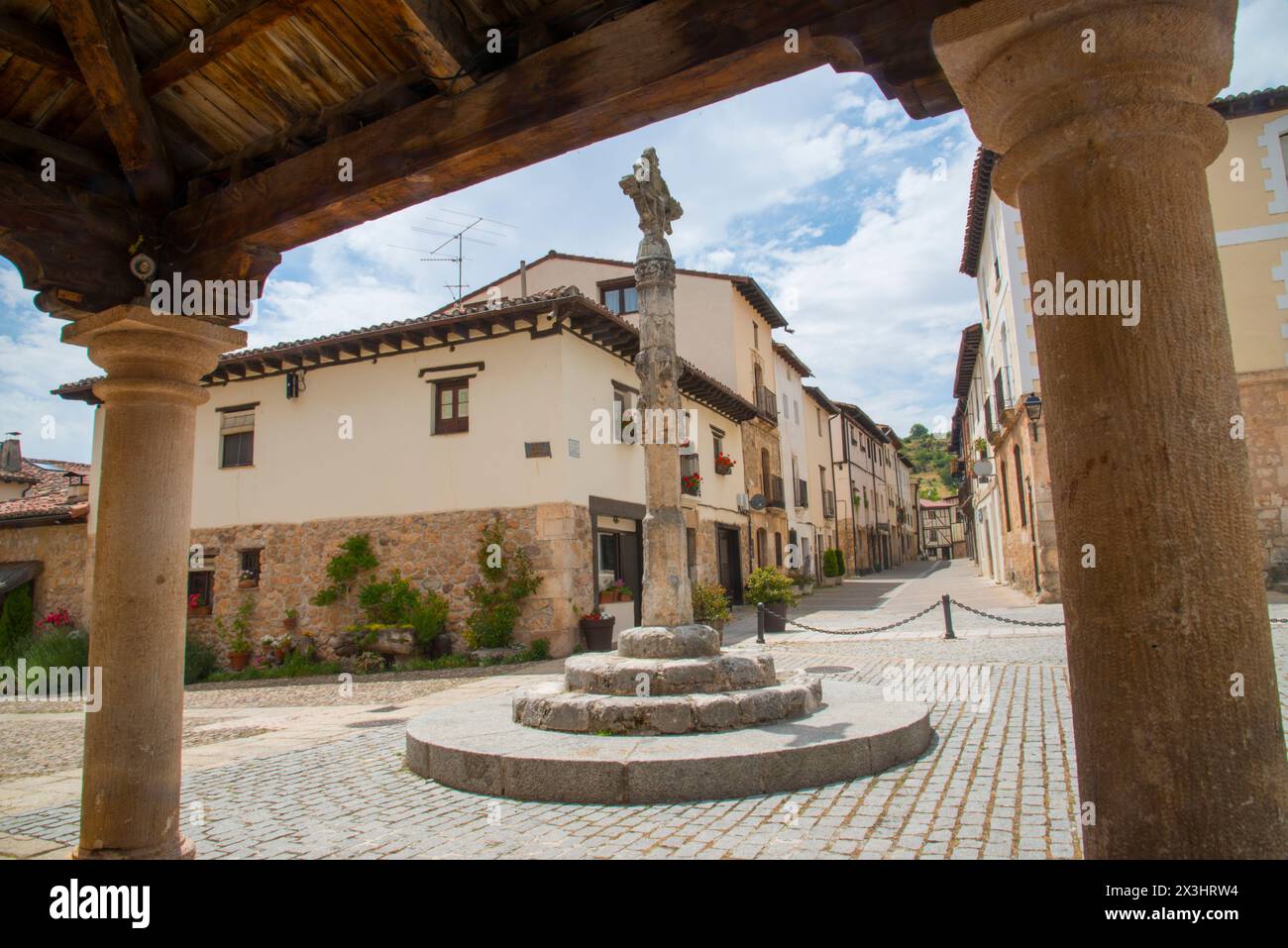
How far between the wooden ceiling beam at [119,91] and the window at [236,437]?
507 inches

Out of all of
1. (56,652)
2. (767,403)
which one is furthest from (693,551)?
(56,652)

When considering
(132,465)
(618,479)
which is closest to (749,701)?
(132,465)

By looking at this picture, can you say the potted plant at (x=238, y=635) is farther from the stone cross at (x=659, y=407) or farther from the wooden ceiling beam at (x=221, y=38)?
the wooden ceiling beam at (x=221, y=38)

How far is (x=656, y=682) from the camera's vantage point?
5773mm

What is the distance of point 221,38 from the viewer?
283 cm

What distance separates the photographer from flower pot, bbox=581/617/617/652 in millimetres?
12648

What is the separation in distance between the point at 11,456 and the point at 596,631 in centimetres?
2070

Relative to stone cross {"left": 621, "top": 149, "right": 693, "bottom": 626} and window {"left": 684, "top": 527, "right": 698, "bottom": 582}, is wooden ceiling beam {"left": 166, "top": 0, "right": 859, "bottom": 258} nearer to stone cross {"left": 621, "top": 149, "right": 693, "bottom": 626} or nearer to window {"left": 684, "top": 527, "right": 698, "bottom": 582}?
stone cross {"left": 621, "top": 149, "right": 693, "bottom": 626}

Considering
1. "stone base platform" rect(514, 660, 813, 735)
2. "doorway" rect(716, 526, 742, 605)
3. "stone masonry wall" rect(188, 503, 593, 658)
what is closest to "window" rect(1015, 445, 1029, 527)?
"doorway" rect(716, 526, 742, 605)

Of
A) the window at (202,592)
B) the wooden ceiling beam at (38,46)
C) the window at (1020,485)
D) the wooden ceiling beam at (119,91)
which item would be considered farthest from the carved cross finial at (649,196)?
the window at (202,592)

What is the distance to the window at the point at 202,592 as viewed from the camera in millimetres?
15070

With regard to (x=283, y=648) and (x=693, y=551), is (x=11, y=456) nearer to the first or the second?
(x=283, y=648)

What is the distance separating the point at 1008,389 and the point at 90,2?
17668 mm

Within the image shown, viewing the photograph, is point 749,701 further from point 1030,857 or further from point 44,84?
point 44,84
